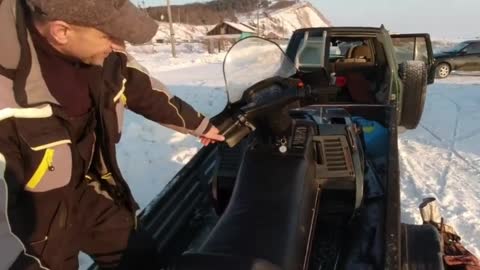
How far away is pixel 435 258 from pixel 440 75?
15546mm

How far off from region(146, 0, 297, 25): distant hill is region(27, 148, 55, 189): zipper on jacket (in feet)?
253

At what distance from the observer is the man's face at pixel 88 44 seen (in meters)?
1.58

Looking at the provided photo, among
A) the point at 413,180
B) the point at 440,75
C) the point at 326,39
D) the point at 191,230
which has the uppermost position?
the point at 326,39

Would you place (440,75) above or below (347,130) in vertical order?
below

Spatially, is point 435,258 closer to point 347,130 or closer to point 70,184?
point 347,130

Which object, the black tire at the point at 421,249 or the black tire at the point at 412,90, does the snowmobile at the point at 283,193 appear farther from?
the black tire at the point at 412,90

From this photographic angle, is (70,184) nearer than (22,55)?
No

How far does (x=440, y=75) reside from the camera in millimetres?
16812

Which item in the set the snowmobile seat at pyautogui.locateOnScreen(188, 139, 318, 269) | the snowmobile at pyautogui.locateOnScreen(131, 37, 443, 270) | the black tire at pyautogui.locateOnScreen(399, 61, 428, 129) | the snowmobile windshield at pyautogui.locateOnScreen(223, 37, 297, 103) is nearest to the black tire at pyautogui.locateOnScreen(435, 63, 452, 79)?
the black tire at pyautogui.locateOnScreen(399, 61, 428, 129)

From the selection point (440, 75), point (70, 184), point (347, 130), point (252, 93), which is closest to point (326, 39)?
point (347, 130)

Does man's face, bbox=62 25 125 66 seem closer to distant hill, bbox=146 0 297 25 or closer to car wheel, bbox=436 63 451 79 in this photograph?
car wheel, bbox=436 63 451 79

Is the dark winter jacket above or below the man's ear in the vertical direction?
below

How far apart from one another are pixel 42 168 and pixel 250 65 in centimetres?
155

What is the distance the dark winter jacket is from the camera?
5.12ft
